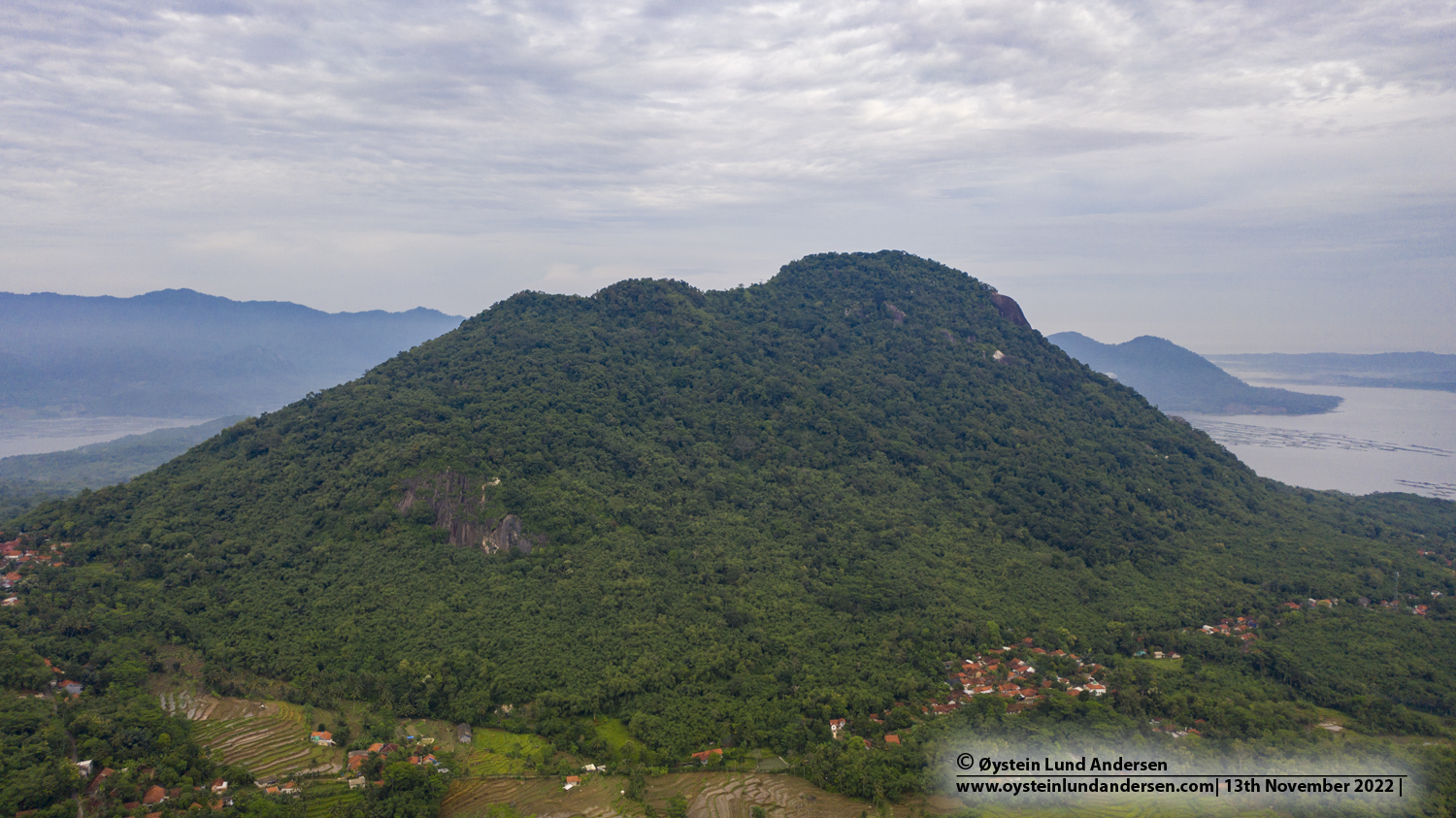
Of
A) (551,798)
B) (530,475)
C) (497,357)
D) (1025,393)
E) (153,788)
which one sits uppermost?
(497,357)

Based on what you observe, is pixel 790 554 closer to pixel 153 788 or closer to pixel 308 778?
A: pixel 308 778

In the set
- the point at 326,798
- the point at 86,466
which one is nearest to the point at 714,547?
the point at 326,798

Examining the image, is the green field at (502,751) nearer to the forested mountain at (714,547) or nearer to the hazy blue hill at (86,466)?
the forested mountain at (714,547)

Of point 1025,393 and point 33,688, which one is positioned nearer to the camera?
point 33,688

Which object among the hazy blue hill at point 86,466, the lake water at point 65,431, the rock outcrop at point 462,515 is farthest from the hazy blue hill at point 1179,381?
the lake water at point 65,431

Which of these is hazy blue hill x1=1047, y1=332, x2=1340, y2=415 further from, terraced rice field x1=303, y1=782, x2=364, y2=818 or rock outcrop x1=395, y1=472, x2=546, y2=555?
terraced rice field x1=303, y1=782, x2=364, y2=818

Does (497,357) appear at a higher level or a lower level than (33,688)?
higher

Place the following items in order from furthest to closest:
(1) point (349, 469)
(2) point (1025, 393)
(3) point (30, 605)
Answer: (2) point (1025, 393) → (1) point (349, 469) → (3) point (30, 605)

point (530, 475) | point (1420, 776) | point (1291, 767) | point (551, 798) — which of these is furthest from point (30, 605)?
point (1420, 776)

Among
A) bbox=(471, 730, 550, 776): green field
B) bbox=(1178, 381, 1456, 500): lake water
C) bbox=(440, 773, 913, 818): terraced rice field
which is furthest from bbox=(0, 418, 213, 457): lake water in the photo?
bbox=(1178, 381, 1456, 500): lake water

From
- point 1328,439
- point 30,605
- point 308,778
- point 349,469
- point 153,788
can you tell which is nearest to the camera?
point 153,788
